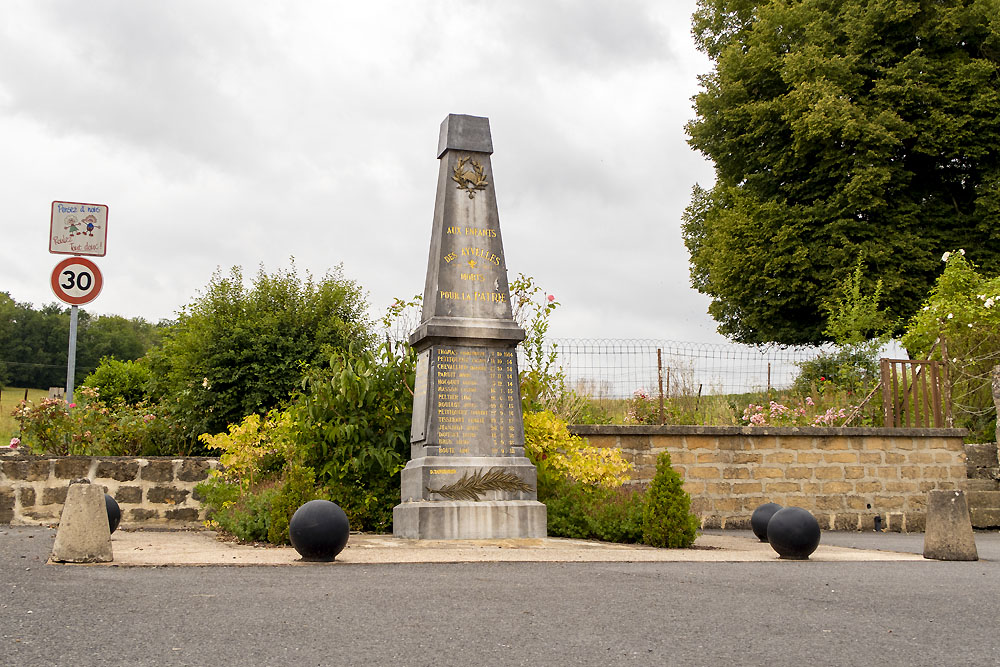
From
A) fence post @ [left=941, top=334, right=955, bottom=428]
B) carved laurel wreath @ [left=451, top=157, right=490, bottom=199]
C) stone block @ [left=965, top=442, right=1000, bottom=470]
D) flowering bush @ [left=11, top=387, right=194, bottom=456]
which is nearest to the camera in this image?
carved laurel wreath @ [left=451, top=157, right=490, bottom=199]

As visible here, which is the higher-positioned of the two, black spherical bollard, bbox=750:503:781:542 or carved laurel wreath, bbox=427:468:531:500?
carved laurel wreath, bbox=427:468:531:500

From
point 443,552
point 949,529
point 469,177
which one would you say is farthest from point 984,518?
point 443,552

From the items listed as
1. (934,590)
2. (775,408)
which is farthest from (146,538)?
(775,408)

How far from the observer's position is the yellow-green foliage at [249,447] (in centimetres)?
1079

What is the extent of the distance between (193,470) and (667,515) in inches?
233

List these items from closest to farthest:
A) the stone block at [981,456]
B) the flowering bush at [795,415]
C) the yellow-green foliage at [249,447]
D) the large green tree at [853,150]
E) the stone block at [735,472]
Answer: the yellow-green foliage at [249,447], the stone block at [735,472], the stone block at [981,456], the flowering bush at [795,415], the large green tree at [853,150]

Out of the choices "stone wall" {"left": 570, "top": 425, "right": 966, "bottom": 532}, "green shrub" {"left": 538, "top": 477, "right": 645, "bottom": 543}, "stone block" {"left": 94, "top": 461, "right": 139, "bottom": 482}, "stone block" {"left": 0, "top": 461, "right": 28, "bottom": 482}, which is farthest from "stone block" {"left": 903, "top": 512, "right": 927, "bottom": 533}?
"stone block" {"left": 0, "top": 461, "right": 28, "bottom": 482}

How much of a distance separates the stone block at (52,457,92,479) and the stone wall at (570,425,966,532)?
6.11 meters

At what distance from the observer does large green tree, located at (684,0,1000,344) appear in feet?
73.3

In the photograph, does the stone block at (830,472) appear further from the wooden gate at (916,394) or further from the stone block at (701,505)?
the stone block at (701,505)

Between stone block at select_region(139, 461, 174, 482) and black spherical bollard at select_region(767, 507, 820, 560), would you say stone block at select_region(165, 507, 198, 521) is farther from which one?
black spherical bollard at select_region(767, 507, 820, 560)

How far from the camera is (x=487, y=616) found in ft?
15.6

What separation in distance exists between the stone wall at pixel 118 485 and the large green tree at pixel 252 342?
9.21 feet

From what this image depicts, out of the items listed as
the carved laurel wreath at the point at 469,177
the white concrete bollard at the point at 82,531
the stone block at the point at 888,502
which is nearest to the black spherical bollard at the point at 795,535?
the carved laurel wreath at the point at 469,177
